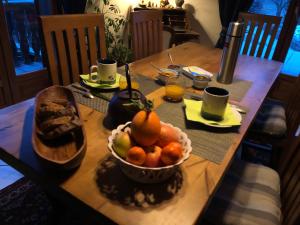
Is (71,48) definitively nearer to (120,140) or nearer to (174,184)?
(120,140)

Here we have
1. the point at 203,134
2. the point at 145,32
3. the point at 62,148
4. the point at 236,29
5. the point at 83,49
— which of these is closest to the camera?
the point at 62,148

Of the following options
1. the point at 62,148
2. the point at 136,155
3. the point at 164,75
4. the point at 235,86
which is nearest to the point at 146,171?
the point at 136,155

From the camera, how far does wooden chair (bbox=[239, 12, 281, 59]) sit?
2205 mm

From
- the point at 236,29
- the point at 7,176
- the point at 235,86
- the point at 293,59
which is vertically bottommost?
the point at 7,176

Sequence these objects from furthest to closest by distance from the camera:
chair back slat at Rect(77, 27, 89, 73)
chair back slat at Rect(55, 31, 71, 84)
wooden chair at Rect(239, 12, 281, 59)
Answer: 1. wooden chair at Rect(239, 12, 281, 59)
2. chair back slat at Rect(77, 27, 89, 73)
3. chair back slat at Rect(55, 31, 71, 84)

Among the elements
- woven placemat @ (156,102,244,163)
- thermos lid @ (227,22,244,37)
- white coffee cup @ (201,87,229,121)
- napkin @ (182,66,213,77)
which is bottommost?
woven placemat @ (156,102,244,163)

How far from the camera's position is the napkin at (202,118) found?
997 millimetres

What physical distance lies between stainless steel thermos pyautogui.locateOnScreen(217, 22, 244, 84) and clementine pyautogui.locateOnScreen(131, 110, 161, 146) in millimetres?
871

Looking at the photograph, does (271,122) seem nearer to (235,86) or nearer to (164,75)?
(235,86)

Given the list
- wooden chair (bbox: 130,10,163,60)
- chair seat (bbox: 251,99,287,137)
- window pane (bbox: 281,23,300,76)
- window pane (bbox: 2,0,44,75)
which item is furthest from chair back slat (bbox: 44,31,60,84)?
window pane (bbox: 281,23,300,76)

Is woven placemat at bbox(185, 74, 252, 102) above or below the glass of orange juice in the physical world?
below

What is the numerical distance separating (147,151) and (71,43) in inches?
42.0

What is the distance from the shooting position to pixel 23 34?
273 cm

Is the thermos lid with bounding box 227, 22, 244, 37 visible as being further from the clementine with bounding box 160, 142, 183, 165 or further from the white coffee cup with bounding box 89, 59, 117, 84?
the clementine with bounding box 160, 142, 183, 165
